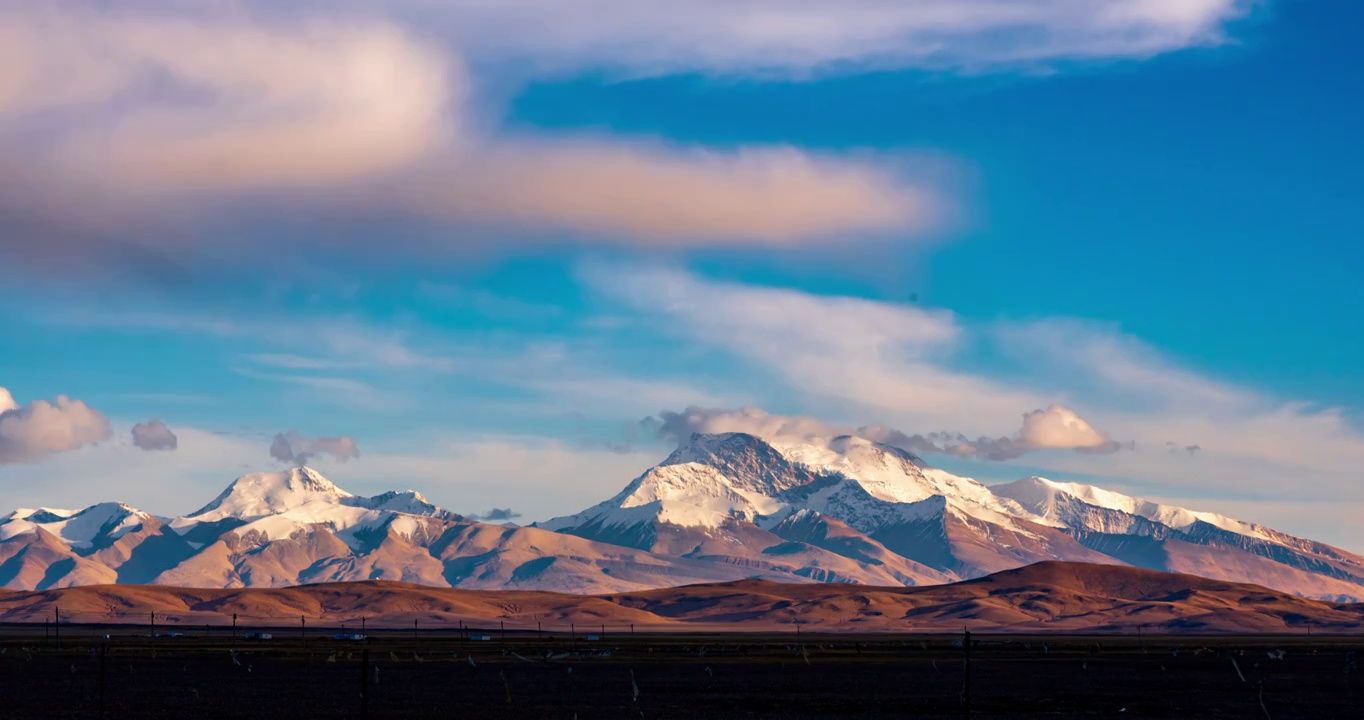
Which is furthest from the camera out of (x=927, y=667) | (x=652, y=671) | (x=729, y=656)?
(x=729, y=656)

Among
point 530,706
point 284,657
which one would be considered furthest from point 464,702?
point 284,657

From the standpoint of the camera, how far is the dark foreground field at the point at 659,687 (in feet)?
195

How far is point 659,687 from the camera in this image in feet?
259

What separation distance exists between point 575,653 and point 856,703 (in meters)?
71.2

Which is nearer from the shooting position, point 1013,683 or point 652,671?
point 1013,683

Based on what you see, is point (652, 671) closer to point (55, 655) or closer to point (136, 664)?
point (136, 664)

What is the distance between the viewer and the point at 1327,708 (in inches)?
2486

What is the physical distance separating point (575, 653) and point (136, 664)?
1637 inches

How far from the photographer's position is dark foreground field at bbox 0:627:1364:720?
195 feet

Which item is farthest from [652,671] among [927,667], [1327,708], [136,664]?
[1327,708]

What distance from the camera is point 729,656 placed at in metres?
133

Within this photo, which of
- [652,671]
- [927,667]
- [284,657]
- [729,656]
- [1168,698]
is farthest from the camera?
[729,656]

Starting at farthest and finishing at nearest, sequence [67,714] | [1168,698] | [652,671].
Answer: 1. [652,671]
2. [1168,698]
3. [67,714]

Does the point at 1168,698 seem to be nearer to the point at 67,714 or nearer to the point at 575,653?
the point at 67,714
